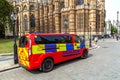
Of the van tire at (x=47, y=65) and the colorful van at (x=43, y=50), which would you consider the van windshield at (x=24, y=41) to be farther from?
the van tire at (x=47, y=65)

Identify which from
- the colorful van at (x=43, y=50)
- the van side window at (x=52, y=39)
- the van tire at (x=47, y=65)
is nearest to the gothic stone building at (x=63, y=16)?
the van side window at (x=52, y=39)

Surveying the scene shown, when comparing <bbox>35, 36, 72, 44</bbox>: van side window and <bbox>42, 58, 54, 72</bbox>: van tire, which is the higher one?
<bbox>35, 36, 72, 44</bbox>: van side window

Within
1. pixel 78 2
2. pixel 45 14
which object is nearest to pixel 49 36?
pixel 78 2

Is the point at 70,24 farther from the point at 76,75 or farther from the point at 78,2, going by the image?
the point at 76,75

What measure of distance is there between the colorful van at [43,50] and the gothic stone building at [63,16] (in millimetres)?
21933

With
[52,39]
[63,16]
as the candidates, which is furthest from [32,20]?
[52,39]

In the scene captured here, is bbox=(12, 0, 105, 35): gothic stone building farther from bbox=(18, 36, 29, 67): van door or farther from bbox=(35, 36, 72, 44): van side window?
bbox=(18, 36, 29, 67): van door

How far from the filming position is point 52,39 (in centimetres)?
986

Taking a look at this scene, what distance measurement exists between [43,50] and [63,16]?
40.8m

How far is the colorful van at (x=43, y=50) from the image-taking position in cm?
873

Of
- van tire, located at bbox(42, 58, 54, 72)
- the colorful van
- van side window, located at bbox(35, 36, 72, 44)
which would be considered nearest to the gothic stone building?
van side window, located at bbox(35, 36, 72, 44)

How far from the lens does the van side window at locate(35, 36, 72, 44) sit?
358 inches

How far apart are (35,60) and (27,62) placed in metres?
0.42

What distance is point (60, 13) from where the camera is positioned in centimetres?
5109
